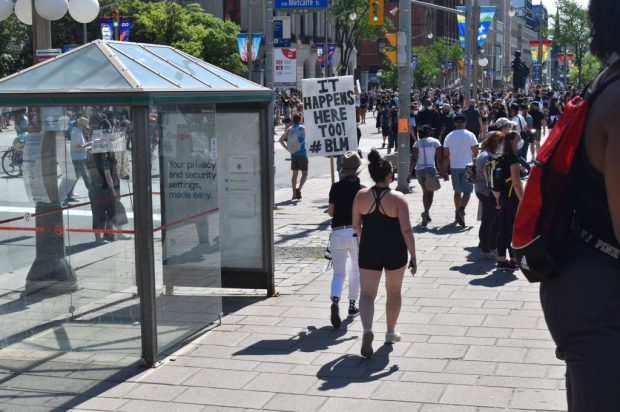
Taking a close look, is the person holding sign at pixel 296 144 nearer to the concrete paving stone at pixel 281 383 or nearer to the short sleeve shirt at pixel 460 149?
the short sleeve shirt at pixel 460 149

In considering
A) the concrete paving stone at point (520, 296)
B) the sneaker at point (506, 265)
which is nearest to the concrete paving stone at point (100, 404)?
the concrete paving stone at point (520, 296)

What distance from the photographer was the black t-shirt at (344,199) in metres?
8.44

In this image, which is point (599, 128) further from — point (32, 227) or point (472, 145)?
point (472, 145)

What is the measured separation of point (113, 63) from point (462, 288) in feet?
14.8

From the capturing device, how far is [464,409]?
596 cm

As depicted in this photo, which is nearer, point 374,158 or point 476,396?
point 476,396

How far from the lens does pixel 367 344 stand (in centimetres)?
712

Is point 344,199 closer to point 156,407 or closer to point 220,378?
point 220,378

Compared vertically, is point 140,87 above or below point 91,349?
above

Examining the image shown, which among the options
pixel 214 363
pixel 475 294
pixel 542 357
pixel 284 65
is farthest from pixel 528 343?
pixel 284 65

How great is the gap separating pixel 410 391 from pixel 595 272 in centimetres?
369

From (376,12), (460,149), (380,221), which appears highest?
(376,12)

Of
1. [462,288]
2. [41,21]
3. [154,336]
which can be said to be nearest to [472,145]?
[462,288]

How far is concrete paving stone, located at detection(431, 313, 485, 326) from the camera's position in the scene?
27.3 feet
